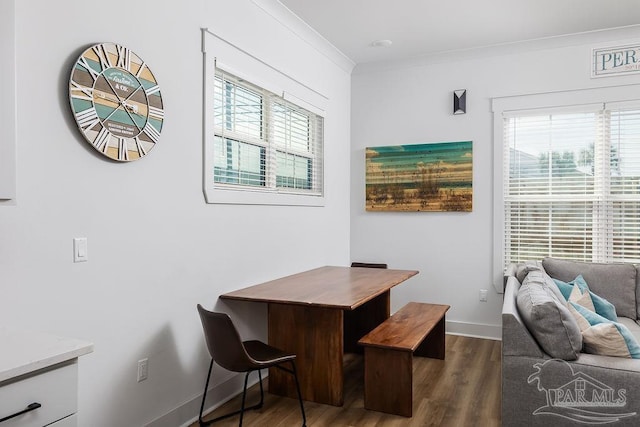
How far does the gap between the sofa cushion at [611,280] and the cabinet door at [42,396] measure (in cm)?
365

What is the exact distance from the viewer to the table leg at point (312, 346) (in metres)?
2.88

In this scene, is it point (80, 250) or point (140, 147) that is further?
point (140, 147)

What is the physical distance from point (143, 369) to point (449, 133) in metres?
3.48

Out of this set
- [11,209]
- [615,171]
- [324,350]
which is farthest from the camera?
[615,171]

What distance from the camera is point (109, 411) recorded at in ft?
7.30

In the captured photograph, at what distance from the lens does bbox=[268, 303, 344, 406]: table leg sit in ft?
9.45

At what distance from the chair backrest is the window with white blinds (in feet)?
3.15

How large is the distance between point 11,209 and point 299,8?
2.55 m

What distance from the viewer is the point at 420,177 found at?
4699mm

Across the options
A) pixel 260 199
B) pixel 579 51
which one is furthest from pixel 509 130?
pixel 260 199

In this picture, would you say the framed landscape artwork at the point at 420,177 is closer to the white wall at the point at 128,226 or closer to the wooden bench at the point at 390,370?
the white wall at the point at 128,226

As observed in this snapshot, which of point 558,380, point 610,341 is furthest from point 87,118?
point 610,341

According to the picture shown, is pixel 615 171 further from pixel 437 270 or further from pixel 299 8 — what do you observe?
pixel 299 8

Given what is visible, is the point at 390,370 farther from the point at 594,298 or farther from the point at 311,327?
the point at 594,298
